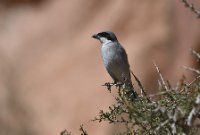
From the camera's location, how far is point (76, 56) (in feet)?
50.6

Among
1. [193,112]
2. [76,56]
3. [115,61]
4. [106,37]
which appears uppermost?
[76,56]

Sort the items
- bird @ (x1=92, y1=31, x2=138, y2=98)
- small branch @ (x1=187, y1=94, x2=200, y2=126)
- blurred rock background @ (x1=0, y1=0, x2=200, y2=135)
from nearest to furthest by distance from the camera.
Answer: small branch @ (x1=187, y1=94, x2=200, y2=126) < bird @ (x1=92, y1=31, x2=138, y2=98) < blurred rock background @ (x1=0, y1=0, x2=200, y2=135)

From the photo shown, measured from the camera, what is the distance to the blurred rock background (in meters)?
14.3

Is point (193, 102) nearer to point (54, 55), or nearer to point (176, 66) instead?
point (176, 66)

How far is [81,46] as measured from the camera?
15.5 meters

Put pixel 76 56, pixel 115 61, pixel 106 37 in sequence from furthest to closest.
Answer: pixel 76 56
pixel 106 37
pixel 115 61

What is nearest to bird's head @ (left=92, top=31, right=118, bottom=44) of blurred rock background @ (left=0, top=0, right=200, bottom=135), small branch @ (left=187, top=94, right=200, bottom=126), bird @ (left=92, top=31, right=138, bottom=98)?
bird @ (left=92, top=31, right=138, bottom=98)

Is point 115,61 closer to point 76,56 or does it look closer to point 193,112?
point 193,112

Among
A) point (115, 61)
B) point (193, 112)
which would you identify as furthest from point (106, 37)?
point (193, 112)

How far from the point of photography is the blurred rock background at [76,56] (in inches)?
564

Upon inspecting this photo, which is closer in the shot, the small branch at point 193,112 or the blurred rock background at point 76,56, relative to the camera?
the small branch at point 193,112

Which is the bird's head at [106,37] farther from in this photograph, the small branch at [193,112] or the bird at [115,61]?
the small branch at [193,112]

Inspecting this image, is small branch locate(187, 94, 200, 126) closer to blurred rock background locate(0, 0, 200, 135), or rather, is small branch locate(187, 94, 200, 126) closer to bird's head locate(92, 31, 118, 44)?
bird's head locate(92, 31, 118, 44)

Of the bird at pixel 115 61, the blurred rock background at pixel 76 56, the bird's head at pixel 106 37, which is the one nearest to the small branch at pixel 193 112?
the bird at pixel 115 61
